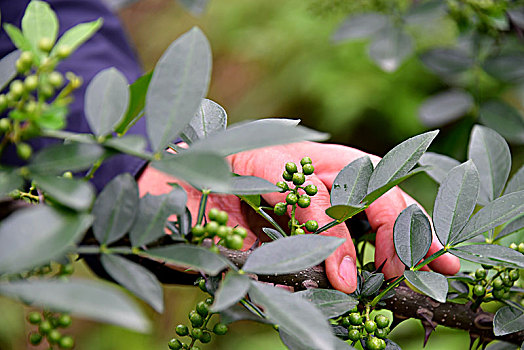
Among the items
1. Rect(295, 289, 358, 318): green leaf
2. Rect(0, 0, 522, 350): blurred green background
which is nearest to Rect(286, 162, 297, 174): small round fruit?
Rect(295, 289, 358, 318): green leaf

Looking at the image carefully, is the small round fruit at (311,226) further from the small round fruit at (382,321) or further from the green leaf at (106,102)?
the green leaf at (106,102)

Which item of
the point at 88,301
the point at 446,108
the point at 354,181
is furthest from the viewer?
the point at 446,108

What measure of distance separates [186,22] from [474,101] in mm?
2473

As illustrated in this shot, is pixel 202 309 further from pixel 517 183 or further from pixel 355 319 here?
pixel 517 183

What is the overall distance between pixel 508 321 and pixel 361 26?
0.71 meters

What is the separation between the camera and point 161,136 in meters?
0.28

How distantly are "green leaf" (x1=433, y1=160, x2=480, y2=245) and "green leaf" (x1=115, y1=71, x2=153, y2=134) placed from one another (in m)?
0.24

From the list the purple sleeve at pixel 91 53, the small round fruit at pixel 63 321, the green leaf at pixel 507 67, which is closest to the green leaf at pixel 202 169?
the small round fruit at pixel 63 321

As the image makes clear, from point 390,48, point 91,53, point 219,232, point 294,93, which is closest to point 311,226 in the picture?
point 219,232

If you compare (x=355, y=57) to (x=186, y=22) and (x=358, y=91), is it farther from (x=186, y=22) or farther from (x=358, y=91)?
(x=186, y=22)

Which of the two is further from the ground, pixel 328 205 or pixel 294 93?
pixel 328 205

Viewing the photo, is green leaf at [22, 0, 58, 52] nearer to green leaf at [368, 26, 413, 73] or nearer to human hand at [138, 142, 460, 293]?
human hand at [138, 142, 460, 293]

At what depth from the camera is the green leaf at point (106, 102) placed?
279 mm

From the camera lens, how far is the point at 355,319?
1.27ft
